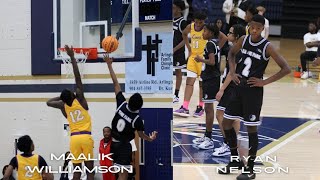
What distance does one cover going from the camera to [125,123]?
6297 mm

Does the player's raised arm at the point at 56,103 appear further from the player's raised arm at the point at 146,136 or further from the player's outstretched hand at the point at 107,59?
the player's raised arm at the point at 146,136

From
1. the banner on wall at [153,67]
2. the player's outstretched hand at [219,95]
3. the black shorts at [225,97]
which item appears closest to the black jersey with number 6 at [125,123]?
the banner on wall at [153,67]

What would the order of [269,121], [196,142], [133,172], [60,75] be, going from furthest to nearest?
[269,121], [196,142], [60,75], [133,172]

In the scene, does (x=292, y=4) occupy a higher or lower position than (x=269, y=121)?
higher

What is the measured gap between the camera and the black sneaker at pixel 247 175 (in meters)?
6.91

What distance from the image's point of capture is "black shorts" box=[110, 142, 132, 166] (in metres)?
6.35

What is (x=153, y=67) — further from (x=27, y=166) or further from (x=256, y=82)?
(x=27, y=166)

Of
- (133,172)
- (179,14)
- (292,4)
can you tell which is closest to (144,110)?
(133,172)

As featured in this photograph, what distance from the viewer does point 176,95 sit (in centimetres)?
1162

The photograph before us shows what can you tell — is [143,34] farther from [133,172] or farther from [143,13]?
[133,172]

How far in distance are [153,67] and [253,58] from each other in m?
1.15

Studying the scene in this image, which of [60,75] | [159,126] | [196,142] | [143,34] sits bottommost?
[196,142]

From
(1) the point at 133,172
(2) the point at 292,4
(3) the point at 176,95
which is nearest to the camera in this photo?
(1) the point at 133,172

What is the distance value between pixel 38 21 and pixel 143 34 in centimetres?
134
